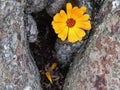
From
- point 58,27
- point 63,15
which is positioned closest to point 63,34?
point 58,27

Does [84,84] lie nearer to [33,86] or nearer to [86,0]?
[33,86]

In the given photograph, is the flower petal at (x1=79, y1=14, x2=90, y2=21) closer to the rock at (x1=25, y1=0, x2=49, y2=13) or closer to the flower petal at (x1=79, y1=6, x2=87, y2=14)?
the flower petal at (x1=79, y1=6, x2=87, y2=14)

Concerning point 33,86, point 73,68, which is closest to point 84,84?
point 73,68

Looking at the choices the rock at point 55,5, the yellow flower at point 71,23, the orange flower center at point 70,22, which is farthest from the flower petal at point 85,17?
the rock at point 55,5

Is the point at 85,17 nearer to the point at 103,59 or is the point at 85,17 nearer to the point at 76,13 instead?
the point at 76,13

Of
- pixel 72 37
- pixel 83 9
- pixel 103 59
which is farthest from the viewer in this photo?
pixel 72 37

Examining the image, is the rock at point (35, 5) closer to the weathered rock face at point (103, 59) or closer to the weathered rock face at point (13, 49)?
the weathered rock face at point (13, 49)

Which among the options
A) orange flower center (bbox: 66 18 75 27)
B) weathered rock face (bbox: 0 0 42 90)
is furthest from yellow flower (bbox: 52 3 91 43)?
weathered rock face (bbox: 0 0 42 90)
